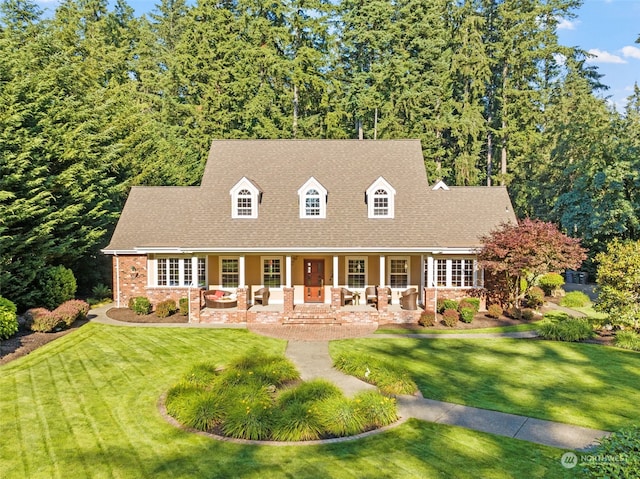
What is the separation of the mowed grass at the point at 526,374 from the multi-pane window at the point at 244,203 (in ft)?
27.4

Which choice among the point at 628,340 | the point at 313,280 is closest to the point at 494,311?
the point at 628,340

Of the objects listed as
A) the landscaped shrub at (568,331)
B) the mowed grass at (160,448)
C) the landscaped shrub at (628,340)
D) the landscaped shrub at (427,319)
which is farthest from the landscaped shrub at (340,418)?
the landscaped shrub at (628,340)

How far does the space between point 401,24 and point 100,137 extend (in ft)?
89.4

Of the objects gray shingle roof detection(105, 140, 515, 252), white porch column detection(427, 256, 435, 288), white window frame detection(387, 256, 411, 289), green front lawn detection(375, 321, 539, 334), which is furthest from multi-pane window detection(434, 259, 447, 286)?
green front lawn detection(375, 321, 539, 334)

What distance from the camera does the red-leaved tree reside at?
18.5 meters

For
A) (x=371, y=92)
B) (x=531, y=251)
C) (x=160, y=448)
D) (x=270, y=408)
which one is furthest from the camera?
(x=371, y=92)

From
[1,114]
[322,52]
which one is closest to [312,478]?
[1,114]

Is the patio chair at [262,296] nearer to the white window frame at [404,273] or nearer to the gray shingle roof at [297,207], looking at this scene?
the gray shingle roof at [297,207]

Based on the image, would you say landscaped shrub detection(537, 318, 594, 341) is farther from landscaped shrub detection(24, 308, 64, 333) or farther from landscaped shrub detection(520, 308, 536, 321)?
landscaped shrub detection(24, 308, 64, 333)

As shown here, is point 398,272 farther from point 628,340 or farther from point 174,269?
point 174,269

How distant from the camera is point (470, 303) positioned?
67.9 ft

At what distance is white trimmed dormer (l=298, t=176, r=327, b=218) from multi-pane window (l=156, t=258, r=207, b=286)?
5.93 m

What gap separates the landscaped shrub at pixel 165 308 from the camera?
20094 mm

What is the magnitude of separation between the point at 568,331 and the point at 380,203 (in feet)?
31.9
